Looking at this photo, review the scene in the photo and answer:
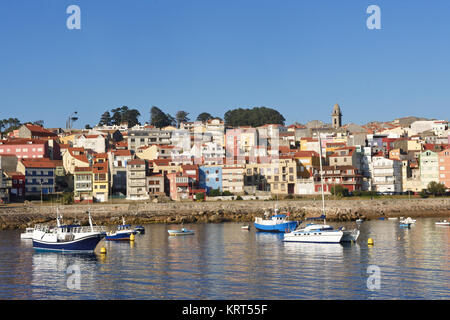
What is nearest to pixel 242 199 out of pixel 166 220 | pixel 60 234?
pixel 166 220

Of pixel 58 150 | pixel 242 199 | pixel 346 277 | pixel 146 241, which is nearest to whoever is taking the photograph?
pixel 346 277

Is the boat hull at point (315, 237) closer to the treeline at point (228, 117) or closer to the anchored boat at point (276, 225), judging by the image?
the anchored boat at point (276, 225)

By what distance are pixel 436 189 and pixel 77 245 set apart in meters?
61.0

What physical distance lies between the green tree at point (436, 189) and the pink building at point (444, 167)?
9.94 ft

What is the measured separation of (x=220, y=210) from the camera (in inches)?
3366

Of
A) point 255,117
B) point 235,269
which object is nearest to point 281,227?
point 235,269

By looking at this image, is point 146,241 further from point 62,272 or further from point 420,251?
point 420,251

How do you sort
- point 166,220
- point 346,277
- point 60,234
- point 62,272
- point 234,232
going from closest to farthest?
point 346,277, point 62,272, point 60,234, point 234,232, point 166,220

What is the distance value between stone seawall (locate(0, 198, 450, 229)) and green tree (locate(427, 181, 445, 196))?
5325 mm

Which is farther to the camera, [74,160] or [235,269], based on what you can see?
[74,160]

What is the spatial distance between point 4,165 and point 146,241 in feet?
180

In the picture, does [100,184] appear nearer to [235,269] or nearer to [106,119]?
Answer: [235,269]

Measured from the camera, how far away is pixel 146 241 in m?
58.2

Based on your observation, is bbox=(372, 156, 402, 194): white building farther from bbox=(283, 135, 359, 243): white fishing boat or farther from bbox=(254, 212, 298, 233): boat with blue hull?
bbox=(283, 135, 359, 243): white fishing boat
